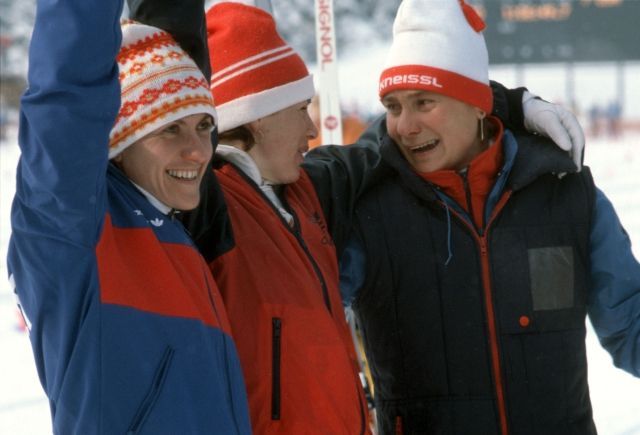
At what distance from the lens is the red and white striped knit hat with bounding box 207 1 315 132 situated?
182 centimetres

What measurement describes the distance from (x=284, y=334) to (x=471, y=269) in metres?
0.57


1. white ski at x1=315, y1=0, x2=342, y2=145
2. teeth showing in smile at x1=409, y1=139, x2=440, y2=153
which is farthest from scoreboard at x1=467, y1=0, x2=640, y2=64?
teeth showing in smile at x1=409, y1=139, x2=440, y2=153

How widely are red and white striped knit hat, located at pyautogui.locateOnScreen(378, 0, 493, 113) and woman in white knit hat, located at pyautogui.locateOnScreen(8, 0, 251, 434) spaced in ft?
2.41

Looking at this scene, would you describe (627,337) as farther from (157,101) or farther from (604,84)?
(604,84)

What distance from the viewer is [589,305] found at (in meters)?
2.10

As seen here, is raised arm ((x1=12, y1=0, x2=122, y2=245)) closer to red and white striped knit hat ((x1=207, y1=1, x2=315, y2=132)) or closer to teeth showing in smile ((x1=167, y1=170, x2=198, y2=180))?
teeth showing in smile ((x1=167, y1=170, x2=198, y2=180))

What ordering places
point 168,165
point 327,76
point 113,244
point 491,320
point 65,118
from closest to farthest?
point 65,118, point 113,244, point 168,165, point 491,320, point 327,76

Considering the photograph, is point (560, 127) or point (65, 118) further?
point (560, 127)

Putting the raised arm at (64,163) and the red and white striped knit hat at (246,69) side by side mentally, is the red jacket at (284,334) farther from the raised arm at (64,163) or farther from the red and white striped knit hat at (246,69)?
the raised arm at (64,163)

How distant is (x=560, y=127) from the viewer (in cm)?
201

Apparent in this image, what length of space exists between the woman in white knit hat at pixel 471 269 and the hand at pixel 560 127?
0.03 m

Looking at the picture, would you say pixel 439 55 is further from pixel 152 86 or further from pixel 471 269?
pixel 152 86

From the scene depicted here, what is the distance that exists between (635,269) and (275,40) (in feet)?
2.94

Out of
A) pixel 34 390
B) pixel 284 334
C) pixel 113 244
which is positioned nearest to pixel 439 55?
pixel 284 334
